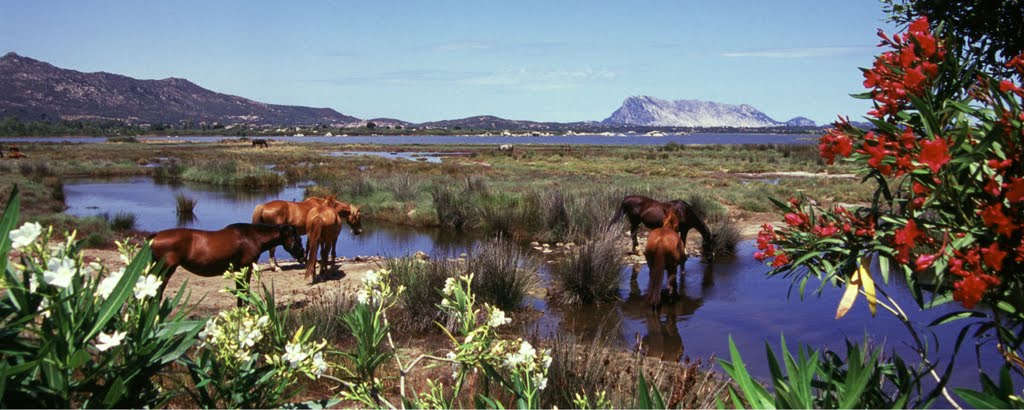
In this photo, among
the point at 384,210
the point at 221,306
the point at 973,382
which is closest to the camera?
the point at 973,382

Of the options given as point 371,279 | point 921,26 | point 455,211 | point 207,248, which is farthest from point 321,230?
point 921,26

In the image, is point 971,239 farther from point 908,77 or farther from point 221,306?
point 221,306

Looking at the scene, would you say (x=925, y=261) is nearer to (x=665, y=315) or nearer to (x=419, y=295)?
(x=419, y=295)

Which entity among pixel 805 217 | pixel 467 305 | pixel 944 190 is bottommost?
pixel 467 305

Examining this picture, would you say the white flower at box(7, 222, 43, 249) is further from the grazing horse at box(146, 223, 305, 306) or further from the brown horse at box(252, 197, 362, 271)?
the brown horse at box(252, 197, 362, 271)

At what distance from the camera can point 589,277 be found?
9945mm

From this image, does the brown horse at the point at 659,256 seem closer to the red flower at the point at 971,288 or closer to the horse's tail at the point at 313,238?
the horse's tail at the point at 313,238

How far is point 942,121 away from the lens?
233cm

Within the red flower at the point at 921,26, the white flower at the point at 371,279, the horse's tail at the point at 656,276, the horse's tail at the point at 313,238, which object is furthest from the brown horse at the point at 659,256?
the white flower at the point at 371,279

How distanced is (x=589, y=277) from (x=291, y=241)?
14.1 ft

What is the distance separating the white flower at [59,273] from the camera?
158cm

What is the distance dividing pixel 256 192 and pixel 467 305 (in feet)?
91.0

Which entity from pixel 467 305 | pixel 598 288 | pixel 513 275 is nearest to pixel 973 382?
pixel 598 288

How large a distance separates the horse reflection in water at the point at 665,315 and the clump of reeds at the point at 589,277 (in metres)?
0.37
